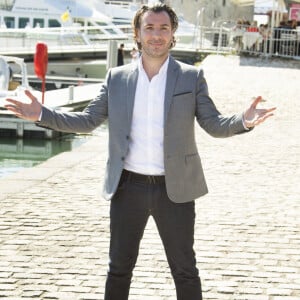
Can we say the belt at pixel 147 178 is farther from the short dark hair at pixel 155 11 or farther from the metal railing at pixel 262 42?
the metal railing at pixel 262 42

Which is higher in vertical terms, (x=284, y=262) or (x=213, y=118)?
(x=213, y=118)

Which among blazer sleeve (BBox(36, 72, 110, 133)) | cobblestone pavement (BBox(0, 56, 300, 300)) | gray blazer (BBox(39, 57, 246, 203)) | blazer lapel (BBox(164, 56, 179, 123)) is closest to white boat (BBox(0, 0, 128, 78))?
cobblestone pavement (BBox(0, 56, 300, 300))

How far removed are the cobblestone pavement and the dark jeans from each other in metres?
1.12

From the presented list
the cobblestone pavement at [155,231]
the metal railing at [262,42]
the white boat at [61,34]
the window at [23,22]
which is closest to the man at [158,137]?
the cobblestone pavement at [155,231]

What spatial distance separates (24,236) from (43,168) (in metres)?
3.65

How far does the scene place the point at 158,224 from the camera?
401 centimetres

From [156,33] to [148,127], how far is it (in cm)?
47

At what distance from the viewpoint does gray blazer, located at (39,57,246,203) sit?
3.93 meters

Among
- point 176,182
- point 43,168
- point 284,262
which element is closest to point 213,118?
point 176,182

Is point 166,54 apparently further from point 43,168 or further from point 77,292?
point 43,168

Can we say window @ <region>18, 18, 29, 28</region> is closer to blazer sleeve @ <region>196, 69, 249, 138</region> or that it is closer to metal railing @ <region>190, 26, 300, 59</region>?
metal railing @ <region>190, 26, 300, 59</region>

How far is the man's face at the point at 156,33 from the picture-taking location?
390 cm

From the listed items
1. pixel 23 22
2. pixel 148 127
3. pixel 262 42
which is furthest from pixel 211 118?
pixel 23 22

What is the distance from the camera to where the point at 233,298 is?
508cm
